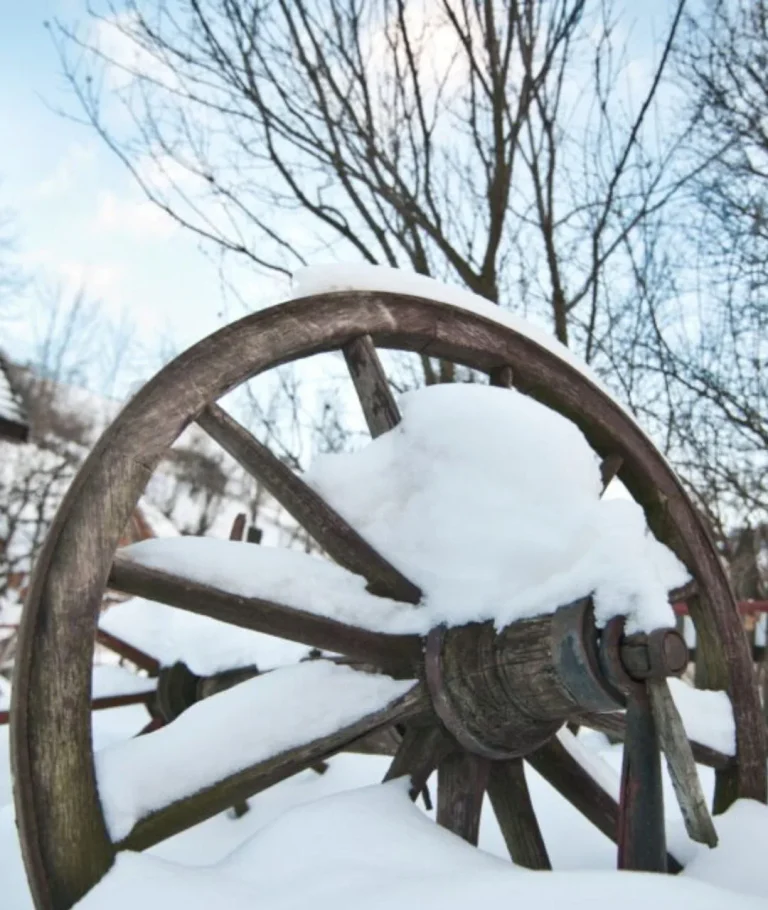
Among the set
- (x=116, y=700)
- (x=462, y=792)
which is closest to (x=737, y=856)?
(x=462, y=792)

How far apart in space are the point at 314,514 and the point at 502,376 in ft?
1.90

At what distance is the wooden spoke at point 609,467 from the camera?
75.2 inches

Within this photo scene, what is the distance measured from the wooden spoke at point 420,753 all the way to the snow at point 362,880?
260mm

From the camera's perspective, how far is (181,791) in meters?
1.22

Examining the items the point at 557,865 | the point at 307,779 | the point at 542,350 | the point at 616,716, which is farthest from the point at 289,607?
the point at 307,779

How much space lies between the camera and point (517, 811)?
171 cm

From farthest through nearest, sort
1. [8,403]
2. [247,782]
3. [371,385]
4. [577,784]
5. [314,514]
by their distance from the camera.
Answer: [8,403], [577,784], [371,385], [314,514], [247,782]

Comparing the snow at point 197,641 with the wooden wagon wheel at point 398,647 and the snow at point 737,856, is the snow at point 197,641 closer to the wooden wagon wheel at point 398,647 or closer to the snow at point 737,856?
the wooden wagon wheel at point 398,647

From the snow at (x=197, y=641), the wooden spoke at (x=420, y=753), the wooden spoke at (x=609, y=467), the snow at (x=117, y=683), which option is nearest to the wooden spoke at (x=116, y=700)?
the snow at (x=117, y=683)

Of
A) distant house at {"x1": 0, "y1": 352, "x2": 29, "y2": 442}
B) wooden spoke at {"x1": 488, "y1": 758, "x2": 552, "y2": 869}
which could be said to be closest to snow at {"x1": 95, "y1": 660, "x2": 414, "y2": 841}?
wooden spoke at {"x1": 488, "y1": 758, "x2": 552, "y2": 869}

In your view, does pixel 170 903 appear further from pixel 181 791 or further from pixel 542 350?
pixel 542 350

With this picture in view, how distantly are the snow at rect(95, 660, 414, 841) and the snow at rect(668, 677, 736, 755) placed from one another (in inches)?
25.3

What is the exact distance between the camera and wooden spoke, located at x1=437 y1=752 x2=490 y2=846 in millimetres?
1604

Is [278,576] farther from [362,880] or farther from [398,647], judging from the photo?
[362,880]
